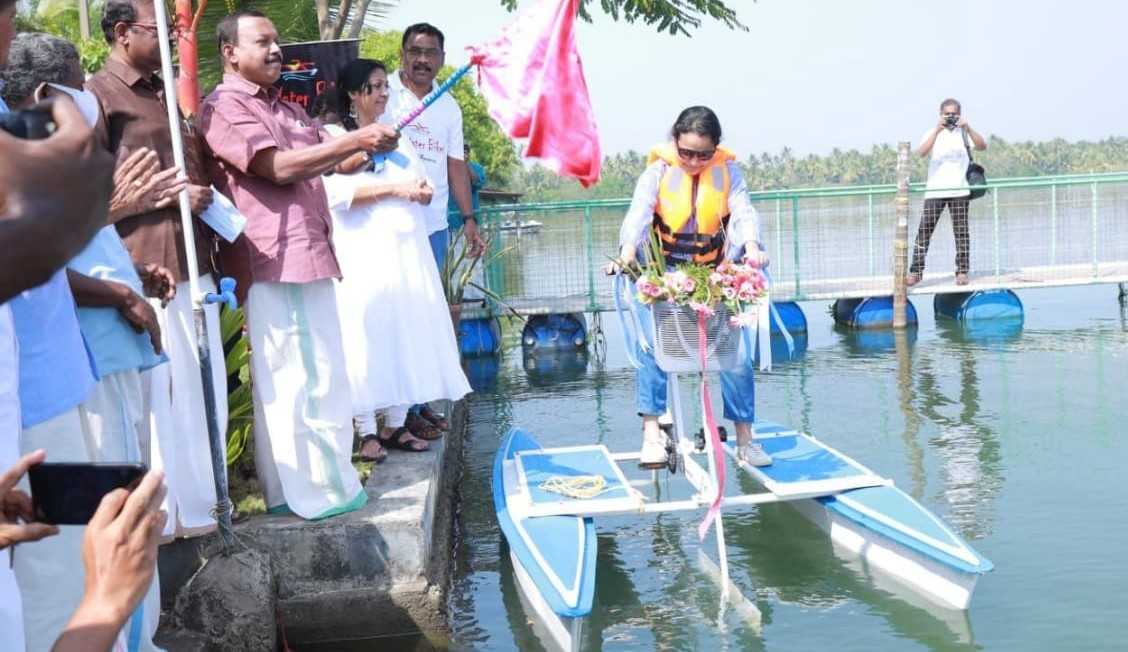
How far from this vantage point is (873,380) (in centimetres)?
1071

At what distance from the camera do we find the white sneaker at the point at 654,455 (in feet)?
22.0

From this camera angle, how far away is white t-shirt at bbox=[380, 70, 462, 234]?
24.1 ft

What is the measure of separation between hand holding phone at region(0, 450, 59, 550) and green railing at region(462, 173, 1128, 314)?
11.7m

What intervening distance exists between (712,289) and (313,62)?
3.84 meters

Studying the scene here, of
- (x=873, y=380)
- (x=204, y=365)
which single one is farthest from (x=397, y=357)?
(x=873, y=380)

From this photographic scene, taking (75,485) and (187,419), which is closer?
(75,485)

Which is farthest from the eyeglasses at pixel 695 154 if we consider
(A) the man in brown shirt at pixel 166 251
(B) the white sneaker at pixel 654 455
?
(A) the man in brown shirt at pixel 166 251

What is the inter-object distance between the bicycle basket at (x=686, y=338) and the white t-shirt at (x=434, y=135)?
7.00ft

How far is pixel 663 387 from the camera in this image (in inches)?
266

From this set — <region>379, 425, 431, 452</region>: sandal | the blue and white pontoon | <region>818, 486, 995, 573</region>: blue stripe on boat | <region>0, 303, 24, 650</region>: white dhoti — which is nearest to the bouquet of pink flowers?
the blue and white pontoon

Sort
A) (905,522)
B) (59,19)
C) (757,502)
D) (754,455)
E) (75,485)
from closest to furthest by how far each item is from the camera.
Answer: (75,485) < (905,522) < (757,502) < (754,455) < (59,19)

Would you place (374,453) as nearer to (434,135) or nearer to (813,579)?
(813,579)

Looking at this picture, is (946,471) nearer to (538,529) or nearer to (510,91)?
(538,529)

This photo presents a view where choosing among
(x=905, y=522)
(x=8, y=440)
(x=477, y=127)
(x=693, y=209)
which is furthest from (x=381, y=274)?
(x=477, y=127)
